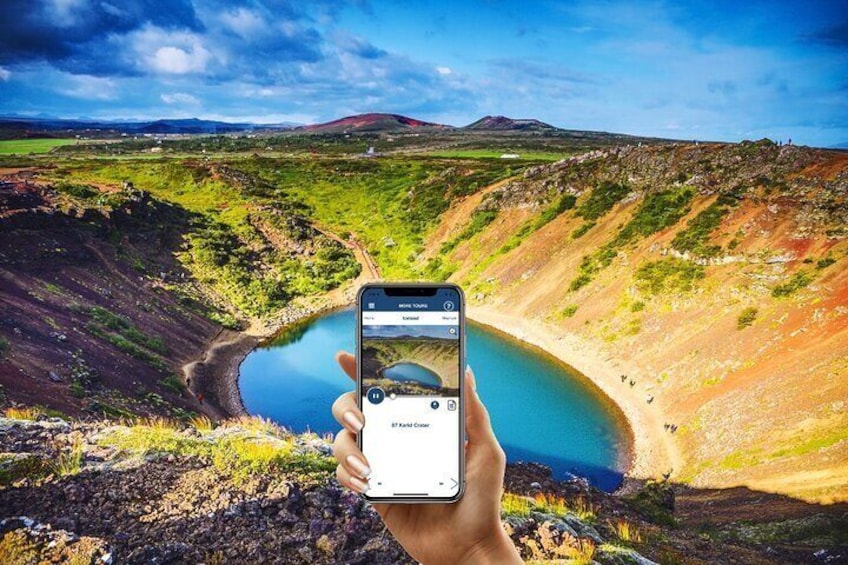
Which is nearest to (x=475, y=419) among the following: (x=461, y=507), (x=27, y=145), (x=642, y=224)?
(x=461, y=507)

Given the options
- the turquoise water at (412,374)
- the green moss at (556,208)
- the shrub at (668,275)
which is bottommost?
the shrub at (668,275)

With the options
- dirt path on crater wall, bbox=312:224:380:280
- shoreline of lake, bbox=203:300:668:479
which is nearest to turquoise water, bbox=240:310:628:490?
shoreline of lake, bbox=203:300:668:479

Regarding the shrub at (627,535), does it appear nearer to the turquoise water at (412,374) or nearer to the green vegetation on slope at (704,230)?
the turquoise water at (412,374)

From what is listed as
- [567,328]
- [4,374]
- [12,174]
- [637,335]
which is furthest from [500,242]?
[12,174]

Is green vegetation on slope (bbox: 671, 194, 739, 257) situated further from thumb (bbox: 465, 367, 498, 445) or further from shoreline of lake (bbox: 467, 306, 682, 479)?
thumb (bbox: 465, 367, 498, 445)

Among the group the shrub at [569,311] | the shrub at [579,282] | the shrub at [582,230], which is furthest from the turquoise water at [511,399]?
the shrub at [582,230]

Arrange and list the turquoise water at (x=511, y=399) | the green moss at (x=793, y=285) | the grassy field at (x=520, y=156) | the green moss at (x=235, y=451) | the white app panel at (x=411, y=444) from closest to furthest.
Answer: the white app panel at (x=411, y=444)
the green moss at (x=235, y=451)
the turquoise water at (x=511, y=399)
the green moss at (x=793, y=285)
the grassy field at (x=520, y=156)
